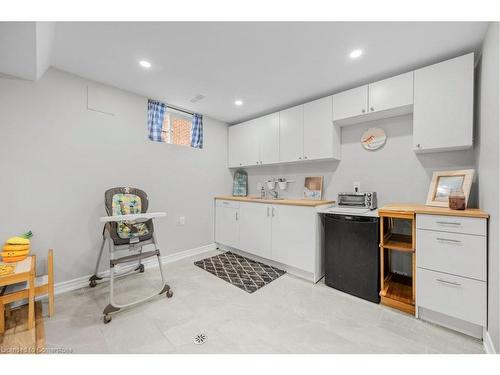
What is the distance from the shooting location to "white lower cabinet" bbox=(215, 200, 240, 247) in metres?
3.34

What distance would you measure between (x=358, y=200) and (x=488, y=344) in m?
1.48

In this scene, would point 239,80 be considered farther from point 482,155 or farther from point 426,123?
point 482,155

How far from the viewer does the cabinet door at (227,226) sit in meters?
3.34

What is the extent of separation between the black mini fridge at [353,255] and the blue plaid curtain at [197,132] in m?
2.39

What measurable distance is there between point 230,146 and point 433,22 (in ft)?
A: 9.83

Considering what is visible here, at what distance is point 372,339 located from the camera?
4.94 feet

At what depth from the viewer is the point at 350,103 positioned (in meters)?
2.40

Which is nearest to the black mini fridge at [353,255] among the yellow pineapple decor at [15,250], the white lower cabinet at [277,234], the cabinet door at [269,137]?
the white lower cabinet at [277,234]

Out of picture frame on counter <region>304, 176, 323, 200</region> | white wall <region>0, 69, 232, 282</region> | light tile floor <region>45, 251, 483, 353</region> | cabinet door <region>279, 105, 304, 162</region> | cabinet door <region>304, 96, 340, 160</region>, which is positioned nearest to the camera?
light tile floor <region>45, 251, 483, 353</region>

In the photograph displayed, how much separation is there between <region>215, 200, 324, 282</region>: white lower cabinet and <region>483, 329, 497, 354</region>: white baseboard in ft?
4.32

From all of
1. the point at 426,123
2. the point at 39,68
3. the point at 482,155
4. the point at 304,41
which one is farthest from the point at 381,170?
the point at 39,68

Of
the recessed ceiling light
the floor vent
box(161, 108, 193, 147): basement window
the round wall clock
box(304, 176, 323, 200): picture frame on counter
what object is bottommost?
the floor vent

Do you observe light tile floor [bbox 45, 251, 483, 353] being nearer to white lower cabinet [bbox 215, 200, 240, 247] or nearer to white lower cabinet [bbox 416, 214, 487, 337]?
white lower cabinet [bbox 416, 214, 487, 337]

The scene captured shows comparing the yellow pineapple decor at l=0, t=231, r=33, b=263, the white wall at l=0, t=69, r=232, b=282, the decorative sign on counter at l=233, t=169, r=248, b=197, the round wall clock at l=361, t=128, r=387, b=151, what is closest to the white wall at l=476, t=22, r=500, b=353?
the round wall clock at l=361, t=128, r=387, b=151
